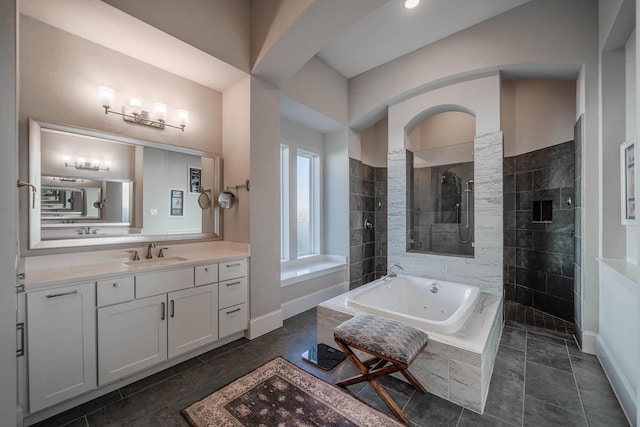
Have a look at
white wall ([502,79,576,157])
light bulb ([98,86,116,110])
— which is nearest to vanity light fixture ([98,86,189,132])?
light bulb ([98,86,116,110])

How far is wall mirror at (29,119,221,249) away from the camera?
6.27 feet

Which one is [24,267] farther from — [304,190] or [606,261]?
[606,261]

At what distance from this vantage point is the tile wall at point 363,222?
13.4 feet

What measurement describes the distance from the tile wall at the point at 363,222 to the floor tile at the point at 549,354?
7.32ft

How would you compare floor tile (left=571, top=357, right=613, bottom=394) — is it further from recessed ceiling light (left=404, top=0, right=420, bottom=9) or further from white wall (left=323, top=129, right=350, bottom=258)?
recessed ceiling light (left=404, top=0, right=420, bottom=9)

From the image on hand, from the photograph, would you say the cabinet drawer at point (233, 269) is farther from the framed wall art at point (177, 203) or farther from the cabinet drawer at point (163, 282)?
the framed wall art at point (177, 203)

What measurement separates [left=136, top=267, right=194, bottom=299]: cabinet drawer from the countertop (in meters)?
0.04

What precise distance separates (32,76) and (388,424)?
334cm

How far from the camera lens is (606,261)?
6.98ft

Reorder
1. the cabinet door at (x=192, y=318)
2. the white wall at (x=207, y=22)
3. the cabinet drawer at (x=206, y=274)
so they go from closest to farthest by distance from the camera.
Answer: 1. the white wall at (x=207, y=22)
2. the cabinet door at (x=192, y=318)
3. the cabinet drawer at (x=206, y=274)

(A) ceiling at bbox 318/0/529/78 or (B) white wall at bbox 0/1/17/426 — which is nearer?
(B) white wall at bbox 0/1/17/426

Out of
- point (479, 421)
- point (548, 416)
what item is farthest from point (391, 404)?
point (548, 416)

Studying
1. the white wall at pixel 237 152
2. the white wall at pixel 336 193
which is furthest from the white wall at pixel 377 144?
the white wall at pixel 237 152

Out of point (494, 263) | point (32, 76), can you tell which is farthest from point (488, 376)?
point (32, 76)
